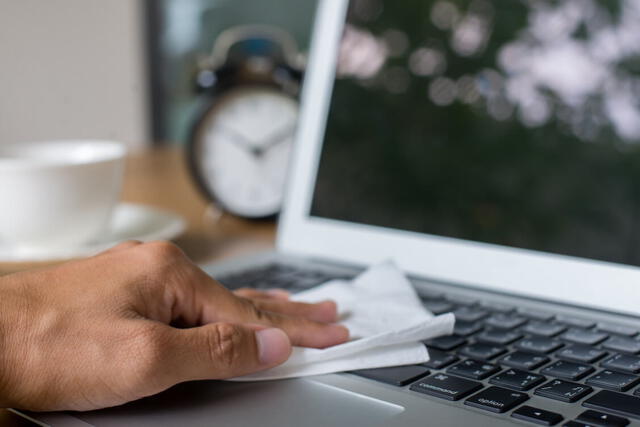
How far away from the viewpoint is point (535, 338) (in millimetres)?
490

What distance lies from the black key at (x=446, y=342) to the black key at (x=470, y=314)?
0.05 m

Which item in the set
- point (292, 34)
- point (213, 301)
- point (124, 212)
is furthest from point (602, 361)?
point (292, 34)

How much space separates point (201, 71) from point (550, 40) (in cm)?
50

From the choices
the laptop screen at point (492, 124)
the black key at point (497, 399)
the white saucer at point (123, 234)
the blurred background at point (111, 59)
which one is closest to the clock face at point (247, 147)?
the white saucer at point (123, 234)

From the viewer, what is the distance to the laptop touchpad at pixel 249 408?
1.29 feet

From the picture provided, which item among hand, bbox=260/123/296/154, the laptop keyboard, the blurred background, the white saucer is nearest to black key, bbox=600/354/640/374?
the laptop keyboard

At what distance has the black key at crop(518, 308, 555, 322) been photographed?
536mm

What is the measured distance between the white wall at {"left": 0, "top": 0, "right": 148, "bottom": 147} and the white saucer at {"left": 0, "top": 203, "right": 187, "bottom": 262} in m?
1.82

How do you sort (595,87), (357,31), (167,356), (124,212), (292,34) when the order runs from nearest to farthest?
(167,356) → (595,87) → (357,31) → (124,212) → (292,34)

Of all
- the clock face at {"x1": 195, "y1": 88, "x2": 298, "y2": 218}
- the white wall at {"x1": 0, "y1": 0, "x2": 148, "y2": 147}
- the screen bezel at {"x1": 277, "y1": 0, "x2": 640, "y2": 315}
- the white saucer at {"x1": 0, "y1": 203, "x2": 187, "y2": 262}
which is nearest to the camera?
the screen bezel at {"x1": 277, "y1": 0, "x2": 640, "y2": 315}

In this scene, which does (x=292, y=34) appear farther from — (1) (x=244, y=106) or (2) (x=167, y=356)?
(2) (x=167, y=356)

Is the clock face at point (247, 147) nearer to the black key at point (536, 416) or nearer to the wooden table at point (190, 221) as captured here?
the wooden table at point (190, 221)

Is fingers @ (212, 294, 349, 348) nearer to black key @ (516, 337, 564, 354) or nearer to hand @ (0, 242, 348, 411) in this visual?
hand @ (0, 242, 348, 411)

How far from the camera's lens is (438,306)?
57 centimetres
